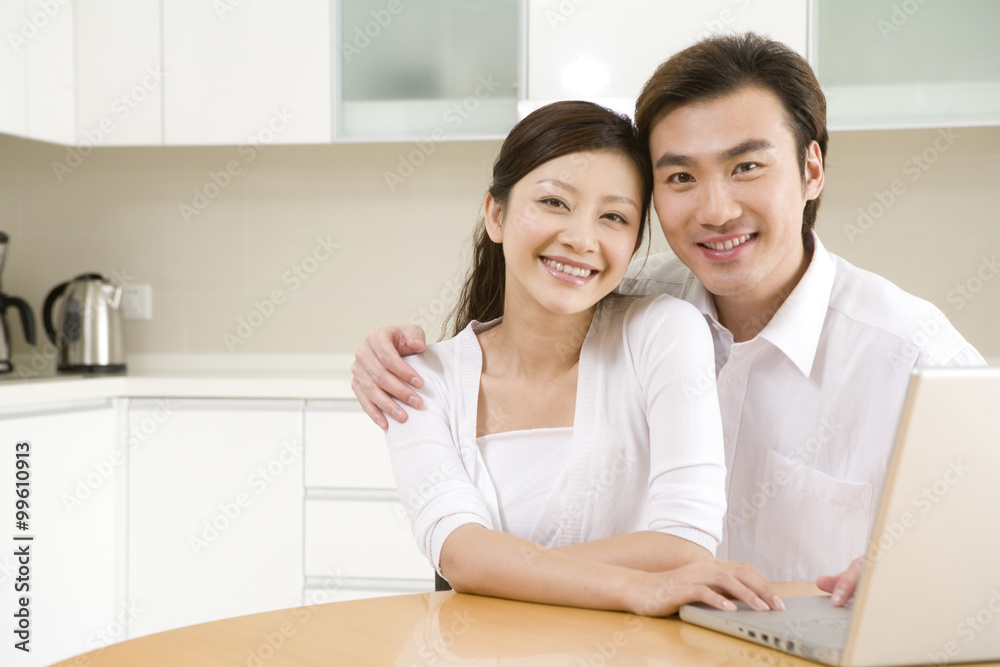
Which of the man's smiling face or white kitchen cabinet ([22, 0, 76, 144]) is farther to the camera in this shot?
white kitchen cabinet ([22, 0, 76, 144])

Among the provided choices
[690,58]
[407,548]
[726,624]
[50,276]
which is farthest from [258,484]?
[726,624]

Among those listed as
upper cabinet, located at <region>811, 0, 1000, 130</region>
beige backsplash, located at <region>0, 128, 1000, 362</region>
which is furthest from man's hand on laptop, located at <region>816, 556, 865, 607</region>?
beige backsplash, located at <region>0, 128, 1000, 362</region>

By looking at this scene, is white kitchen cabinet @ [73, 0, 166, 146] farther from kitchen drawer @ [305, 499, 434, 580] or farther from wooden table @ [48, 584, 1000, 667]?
wooden table @ [48, 584, 1000, 667]

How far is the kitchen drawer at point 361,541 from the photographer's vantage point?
2.39 meters

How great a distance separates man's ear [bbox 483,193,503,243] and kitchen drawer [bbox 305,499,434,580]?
1.25 meters

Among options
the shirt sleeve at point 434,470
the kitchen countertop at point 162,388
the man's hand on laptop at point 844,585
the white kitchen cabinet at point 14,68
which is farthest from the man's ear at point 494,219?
the white kitchen cabinet at point 14,68

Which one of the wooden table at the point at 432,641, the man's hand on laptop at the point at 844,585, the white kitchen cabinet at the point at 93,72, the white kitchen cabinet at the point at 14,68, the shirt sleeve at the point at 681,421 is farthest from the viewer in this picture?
the white kitchen cabinet at the point at 93,72

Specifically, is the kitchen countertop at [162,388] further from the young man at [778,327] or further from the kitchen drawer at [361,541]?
the young man at [778,327]

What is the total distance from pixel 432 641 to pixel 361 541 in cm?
170

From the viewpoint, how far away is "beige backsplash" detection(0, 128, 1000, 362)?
2.96 metres

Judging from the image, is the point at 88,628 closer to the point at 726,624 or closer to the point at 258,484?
the point at 258,484

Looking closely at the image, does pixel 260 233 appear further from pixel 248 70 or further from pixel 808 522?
pixel 808 522

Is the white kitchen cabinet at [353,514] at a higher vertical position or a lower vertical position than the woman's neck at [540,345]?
lower

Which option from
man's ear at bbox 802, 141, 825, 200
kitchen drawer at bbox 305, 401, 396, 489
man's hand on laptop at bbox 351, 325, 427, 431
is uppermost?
man's ear at bbox 802, 141, 825, 200
